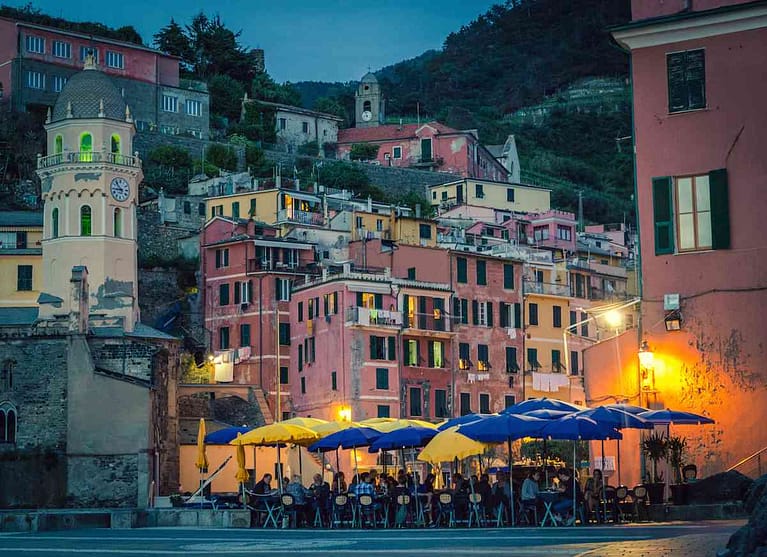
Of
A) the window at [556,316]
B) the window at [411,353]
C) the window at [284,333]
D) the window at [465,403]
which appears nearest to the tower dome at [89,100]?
the window at [284,333]

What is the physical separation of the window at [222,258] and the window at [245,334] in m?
4.02

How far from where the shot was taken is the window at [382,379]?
224ft

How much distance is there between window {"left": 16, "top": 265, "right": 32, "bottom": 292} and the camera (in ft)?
230

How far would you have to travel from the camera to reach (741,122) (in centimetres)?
2825

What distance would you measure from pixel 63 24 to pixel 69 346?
52.4 metres

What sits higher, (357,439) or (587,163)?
(587,163)

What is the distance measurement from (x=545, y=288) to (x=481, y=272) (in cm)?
542

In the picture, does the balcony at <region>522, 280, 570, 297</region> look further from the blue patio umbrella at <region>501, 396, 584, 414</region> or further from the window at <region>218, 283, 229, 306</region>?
Answer: the blue patio umbrella at <region>501, 396, 584, 414</region>

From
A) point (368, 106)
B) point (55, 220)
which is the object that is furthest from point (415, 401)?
point (368, 106)

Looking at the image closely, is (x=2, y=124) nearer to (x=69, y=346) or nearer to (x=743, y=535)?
(x=69, y=346)

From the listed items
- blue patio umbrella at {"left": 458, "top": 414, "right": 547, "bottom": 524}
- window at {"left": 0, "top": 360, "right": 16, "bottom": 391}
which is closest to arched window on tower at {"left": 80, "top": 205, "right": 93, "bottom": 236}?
window at {"left": 0, "top": 360, "right": 16, "bottom": 391}

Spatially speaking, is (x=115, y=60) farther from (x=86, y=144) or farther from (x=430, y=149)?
(x=86, y=144)

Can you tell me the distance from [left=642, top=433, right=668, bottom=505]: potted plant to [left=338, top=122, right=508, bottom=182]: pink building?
87973 mm

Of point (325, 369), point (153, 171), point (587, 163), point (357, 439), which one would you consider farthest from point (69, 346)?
point (587, 163)
